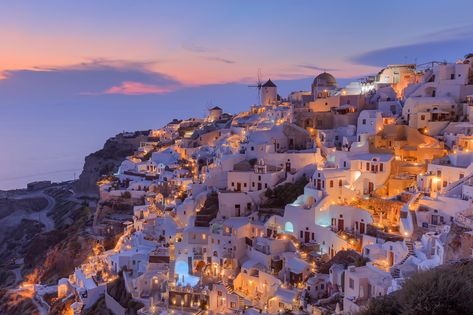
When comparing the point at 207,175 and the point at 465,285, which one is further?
the point at 207,175

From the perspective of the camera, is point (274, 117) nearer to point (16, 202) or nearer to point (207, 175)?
point (207, 175)

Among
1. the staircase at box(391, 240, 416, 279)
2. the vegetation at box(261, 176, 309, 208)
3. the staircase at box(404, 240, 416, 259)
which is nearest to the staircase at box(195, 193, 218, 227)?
the vegetation at box(261, 176, 309, 208)

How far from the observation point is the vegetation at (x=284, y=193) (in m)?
27.6

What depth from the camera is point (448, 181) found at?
2188 cm

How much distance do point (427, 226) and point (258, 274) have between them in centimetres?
835

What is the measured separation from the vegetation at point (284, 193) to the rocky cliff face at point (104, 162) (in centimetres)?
4045

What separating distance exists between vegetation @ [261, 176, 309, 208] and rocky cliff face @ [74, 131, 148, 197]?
4045cm

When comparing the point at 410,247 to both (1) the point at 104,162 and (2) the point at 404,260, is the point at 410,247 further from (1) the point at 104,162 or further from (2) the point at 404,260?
(1) the point at 104,162

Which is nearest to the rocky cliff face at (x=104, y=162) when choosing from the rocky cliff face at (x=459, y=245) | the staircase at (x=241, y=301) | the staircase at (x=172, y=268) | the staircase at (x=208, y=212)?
the staircase at (x=208, y=212)

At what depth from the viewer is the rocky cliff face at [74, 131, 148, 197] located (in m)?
66.8

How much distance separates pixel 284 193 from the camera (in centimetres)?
2819

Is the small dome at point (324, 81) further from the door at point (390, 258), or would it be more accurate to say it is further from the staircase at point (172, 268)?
the door at point (390, 258)

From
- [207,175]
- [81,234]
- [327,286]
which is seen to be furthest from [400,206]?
[81,234]

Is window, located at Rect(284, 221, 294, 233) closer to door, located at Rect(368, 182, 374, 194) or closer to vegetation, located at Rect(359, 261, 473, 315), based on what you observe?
door, located at Rect(368, 182, 374, 194)
